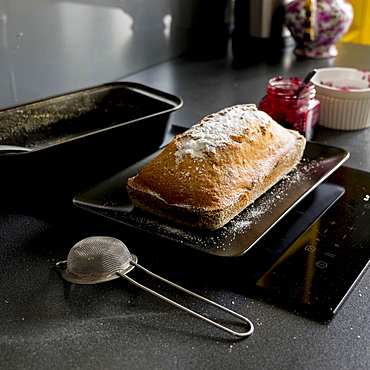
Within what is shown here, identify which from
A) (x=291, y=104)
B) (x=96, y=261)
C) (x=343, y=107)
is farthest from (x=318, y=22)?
(x=96, y=261)

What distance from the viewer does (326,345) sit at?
646 millimetres

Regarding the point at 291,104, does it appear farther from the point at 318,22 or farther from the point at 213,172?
the point at 318,22

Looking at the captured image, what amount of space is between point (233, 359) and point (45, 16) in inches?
42.4

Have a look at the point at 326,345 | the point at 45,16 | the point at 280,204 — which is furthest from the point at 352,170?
the point at 45,16

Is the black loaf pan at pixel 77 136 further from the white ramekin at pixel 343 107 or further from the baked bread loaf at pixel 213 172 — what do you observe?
the white ramekin at pixel 343 107

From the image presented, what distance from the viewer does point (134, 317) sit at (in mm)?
689

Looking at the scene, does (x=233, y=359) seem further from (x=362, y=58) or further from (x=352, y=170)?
(x=362, y=58)

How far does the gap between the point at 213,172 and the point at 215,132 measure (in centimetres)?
9

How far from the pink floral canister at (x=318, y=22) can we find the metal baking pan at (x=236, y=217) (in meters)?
0.88

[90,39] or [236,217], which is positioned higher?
[90,39]

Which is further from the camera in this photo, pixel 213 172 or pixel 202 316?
pixel 213 172

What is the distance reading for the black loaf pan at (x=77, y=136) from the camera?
0.92 metres

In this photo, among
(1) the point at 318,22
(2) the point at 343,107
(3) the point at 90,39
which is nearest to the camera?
(2) the point at 343,107

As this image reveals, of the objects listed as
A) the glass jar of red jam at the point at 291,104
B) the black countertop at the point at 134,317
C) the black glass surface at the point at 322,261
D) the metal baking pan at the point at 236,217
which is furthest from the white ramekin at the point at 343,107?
the black countertop at the point at 134,317
